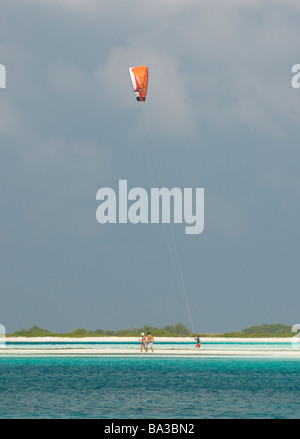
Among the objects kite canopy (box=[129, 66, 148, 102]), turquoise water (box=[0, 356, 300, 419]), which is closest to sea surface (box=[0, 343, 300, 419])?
turquoise water (box=[0, 356, 300, 419])

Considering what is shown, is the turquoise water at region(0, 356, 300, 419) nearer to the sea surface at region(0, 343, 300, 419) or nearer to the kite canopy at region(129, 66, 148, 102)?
the sea surface at region(0, 343, 300, 419)

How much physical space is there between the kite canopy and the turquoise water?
21.9 m

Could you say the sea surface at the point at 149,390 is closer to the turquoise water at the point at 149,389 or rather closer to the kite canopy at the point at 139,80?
the turquoise water at the point at 149,389

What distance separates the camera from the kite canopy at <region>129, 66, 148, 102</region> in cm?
5428

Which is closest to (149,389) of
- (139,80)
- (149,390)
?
(149,390)

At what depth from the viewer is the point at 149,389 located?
29578mm

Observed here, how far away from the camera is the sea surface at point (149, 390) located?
23.2 metres

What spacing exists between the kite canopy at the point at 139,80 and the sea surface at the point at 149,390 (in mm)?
21945

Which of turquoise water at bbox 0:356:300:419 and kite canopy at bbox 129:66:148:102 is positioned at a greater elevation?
kite canopy at bbox 129:66:148:102

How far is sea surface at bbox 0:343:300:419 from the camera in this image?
23172 mm

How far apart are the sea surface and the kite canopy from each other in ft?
72.0

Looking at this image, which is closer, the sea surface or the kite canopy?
the sea surface

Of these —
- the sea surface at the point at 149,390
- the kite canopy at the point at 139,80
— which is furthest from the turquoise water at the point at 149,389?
the kite canopy at the point at 139,80
